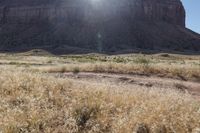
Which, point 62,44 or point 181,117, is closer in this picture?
point 181,117

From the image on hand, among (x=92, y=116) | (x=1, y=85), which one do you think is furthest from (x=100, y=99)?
(x=1, y=85)

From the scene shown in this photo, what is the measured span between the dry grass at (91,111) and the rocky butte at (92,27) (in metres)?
124

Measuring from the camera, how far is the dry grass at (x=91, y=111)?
7.91m

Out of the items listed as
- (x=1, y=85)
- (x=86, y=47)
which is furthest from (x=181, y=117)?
(x=86, y=47)

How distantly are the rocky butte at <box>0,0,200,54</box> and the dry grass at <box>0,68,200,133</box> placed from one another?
124377 mm

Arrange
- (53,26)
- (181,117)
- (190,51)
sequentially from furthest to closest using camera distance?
(53,26) → (190,51) → (181,117)

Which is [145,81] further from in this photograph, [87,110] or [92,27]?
[92,27]

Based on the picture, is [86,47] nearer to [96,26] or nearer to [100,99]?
[96,26]

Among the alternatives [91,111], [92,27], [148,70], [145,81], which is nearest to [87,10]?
[92,27]

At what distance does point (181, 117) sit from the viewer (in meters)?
7.98

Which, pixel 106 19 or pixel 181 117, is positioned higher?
pixel 106 19

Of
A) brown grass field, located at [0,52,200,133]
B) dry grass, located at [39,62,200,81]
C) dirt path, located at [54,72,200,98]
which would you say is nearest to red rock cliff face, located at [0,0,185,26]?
dry grass, located at [39,62,200,81]

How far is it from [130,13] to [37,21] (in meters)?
38.1

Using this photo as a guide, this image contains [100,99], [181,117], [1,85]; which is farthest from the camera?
[1,85]
